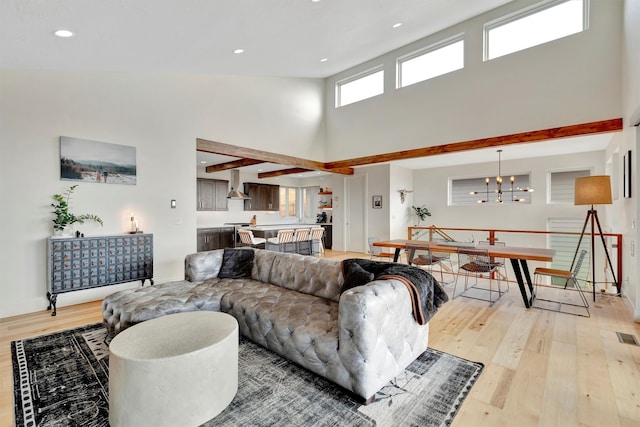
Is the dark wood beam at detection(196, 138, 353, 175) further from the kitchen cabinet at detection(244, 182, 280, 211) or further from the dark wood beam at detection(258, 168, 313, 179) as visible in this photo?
the kitchen cabinet at detection(244, 182, 280, 211)

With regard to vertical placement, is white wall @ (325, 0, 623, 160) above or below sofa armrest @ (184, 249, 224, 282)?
above

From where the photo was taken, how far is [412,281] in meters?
2.36

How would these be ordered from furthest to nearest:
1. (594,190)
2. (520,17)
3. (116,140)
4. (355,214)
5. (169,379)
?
(355,214)
(520,17)
(116,140)
(594,190)
(169,379)

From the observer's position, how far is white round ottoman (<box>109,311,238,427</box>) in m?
1.59

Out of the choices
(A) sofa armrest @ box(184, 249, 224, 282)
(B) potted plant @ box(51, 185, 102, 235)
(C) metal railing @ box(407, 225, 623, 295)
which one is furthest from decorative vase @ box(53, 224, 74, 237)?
(C) metal railing @ box(407, 225, 623, 295)

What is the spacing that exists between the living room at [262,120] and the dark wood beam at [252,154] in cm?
13

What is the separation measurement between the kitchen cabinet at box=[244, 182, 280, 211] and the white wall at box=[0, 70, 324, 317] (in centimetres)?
325

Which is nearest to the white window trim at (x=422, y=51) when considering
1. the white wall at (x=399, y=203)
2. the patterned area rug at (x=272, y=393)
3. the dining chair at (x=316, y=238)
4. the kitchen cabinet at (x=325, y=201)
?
the white wall at (x=399, y=203)

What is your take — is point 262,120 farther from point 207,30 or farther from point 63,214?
point 63,214

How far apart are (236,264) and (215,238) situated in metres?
4.16

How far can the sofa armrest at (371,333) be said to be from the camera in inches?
73.5

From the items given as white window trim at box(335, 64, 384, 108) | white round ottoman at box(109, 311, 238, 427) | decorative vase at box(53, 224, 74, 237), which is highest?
white window trim at box(335, 64, 384, 108)

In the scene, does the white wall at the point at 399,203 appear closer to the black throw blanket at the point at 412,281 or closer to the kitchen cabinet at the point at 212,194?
the kitchen cabinet at the point at 212,194

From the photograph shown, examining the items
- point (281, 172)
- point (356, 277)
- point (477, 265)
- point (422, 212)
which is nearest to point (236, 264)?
point (356, 277)
